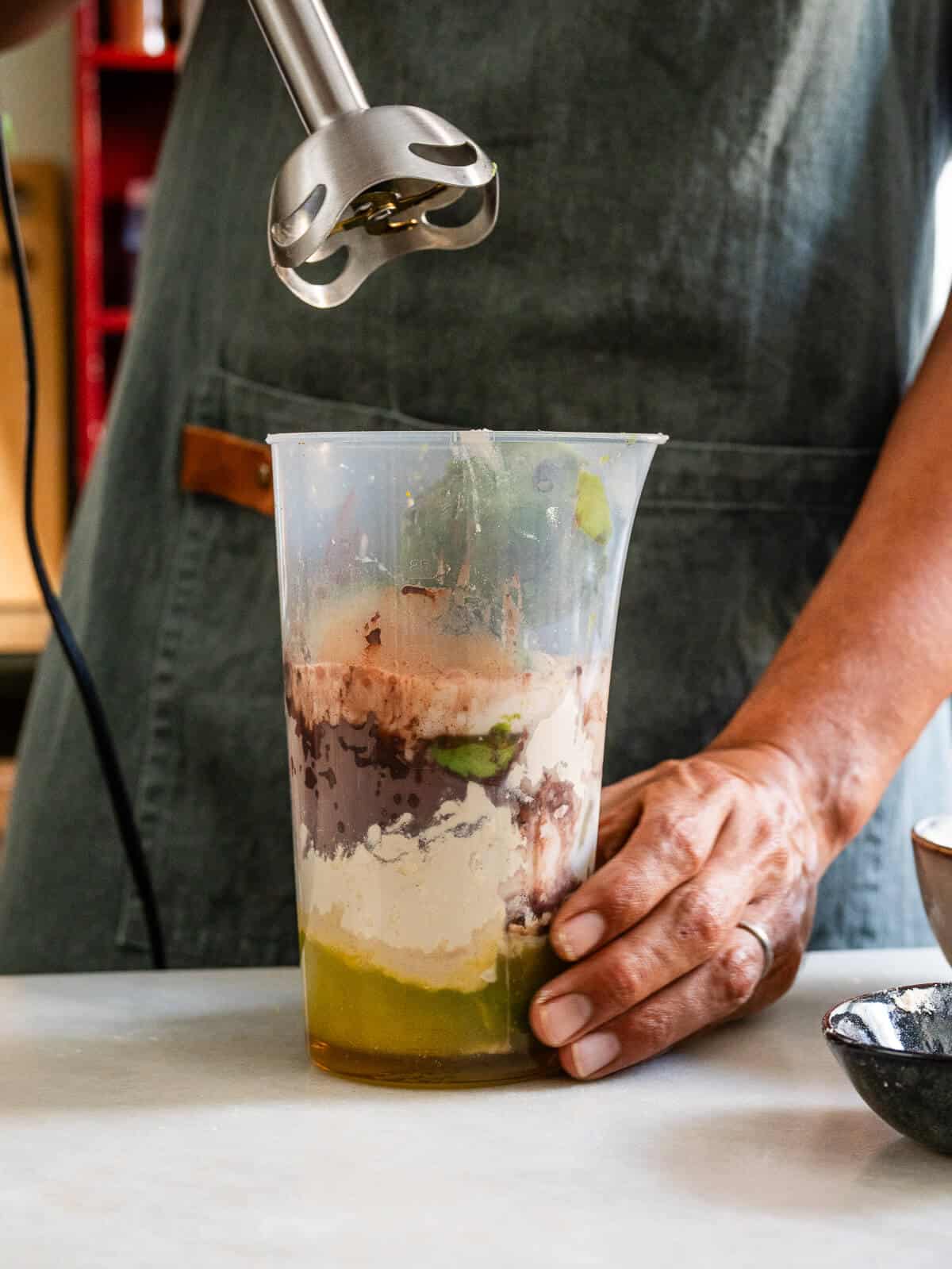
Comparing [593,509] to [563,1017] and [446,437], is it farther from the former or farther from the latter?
[563,1017]

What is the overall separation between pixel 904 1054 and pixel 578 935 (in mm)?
129

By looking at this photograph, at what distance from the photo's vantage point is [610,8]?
0.81 metres

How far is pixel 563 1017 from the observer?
52cm

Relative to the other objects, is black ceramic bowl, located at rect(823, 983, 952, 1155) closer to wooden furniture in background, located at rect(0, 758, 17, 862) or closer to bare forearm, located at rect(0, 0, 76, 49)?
bare forearm, located at rect(0, 0, 76, 49)

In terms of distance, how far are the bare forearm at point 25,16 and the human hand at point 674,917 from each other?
0.60m

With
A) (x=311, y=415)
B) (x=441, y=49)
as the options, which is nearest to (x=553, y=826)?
(x=311, y=415)

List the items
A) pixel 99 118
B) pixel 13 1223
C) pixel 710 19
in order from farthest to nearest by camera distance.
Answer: pixel 99 118 → pixel 710 19 → pixel 13 1223

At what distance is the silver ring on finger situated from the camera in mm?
565

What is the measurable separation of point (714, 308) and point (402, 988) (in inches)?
17.7

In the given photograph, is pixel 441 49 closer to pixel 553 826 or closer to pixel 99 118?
pixel 553 826

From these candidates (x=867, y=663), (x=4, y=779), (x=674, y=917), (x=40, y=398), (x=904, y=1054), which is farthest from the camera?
(x=40, y=398)

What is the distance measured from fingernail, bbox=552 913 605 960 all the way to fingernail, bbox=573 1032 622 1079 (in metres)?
0.03

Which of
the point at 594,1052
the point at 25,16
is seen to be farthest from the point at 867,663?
the point at 25,16

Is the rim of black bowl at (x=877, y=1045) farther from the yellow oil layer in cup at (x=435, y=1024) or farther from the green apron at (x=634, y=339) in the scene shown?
the green apron at (x=634, y=339)
